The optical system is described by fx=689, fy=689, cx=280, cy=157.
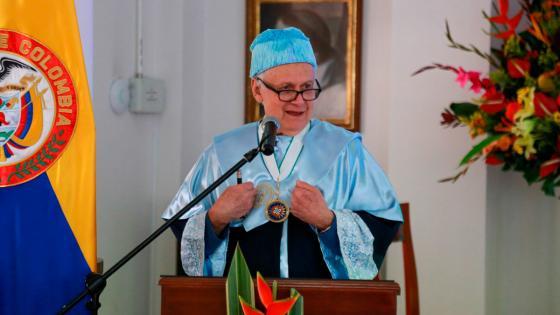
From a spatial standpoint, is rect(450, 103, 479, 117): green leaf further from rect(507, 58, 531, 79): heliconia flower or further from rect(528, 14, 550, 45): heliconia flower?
rect(528, 14, 550, 45): heliconia flower

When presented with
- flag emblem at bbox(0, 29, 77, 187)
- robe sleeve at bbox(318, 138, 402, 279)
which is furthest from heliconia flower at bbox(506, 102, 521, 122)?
flag emblem at bbox(0, 29, 77, 187)

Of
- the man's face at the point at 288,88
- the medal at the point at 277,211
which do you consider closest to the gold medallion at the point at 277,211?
the medal at the point at 277,211

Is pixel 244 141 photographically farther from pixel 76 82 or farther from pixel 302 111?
pixel 76 82

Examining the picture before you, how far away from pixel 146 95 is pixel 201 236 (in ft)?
4.21

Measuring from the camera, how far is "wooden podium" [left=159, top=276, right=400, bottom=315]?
152cm

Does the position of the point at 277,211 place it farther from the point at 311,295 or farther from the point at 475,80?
the point at 475,80

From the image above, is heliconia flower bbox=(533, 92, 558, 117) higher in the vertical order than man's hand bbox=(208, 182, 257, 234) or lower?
higher

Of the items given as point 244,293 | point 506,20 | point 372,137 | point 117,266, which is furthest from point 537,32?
point 117,266

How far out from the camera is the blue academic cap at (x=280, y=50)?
191 centimetres

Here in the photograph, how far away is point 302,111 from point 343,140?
0.16m

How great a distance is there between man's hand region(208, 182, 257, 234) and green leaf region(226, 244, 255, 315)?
0.31m

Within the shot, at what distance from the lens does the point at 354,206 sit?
1.91 m

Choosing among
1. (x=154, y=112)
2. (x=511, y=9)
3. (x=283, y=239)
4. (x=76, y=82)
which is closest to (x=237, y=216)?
(x=283, y=239)

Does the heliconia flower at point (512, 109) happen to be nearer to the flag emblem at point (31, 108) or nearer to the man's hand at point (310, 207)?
the man's hand at point (310, 207)
